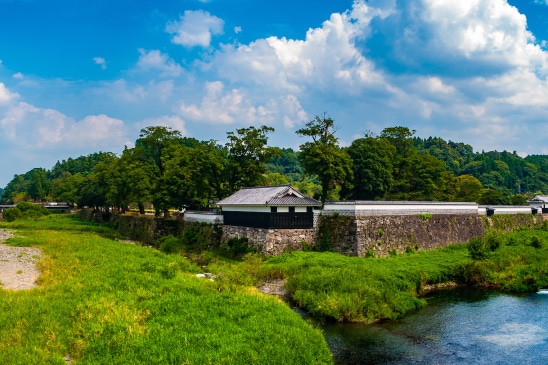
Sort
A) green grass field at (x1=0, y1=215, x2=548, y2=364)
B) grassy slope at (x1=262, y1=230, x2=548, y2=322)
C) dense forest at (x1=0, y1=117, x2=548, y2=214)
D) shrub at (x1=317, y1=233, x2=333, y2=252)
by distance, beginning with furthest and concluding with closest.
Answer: dense forest at (x1=0, y1=117, x2=548, y2=214) < shrub at (x1=317, y1=233, x2=333, y2=252) < grassy slope at (x1=262, y1=230, x2=548, y2=322) < green grass field at (x1=0, y1=215, x2=548, y2=364)

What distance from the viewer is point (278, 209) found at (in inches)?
1272

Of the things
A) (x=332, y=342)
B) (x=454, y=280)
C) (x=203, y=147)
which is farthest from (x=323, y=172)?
(x=332, y=342)

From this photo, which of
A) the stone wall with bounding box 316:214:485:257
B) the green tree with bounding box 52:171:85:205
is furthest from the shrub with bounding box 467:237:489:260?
the green tree with bounding box 52:171:85:205

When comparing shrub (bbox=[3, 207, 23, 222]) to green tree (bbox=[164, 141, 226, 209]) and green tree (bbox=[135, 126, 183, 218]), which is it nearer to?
green tree (bbox=[135, 126, 183, 218])

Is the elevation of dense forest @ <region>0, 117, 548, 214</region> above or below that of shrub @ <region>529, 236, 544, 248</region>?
above

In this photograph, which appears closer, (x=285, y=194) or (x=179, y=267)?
(x=179, y=267)

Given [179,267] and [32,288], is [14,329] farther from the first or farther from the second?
[179,267]

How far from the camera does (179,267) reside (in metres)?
26.1

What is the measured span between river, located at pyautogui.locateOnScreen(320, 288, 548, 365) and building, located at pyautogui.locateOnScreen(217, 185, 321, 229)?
486 inches

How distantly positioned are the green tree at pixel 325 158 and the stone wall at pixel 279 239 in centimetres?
1083

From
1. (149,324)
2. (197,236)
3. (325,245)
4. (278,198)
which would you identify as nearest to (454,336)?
(149,324)

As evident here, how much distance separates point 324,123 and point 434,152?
→ 12302cm

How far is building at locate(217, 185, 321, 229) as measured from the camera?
32.2m

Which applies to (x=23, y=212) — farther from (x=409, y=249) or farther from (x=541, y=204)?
(x=541, y=204)
